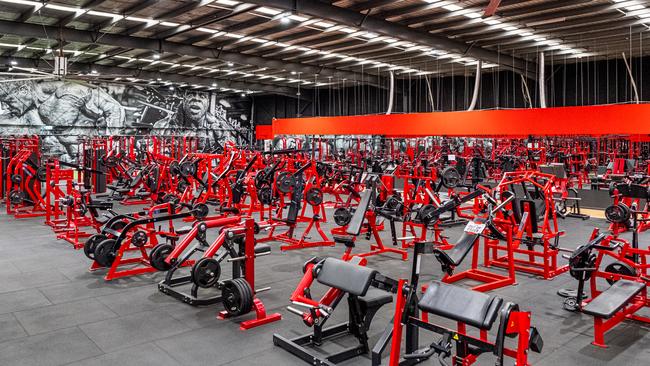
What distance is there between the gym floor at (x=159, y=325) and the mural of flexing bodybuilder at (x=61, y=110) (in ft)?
51.6

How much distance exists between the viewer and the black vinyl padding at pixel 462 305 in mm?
2625

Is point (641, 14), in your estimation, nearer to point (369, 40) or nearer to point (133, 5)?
point (369, 40)

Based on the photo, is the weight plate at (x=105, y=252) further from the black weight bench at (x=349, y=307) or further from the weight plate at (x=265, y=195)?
the weight plate at (x=265, y=195)

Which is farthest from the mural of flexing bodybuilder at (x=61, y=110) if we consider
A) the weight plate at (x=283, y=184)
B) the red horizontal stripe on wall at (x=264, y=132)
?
the weight plate at (x=283, y=184)

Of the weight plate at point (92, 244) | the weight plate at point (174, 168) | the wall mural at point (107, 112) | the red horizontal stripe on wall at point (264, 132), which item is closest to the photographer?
the weight plate at point (92, 244)

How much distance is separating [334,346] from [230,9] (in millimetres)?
8031

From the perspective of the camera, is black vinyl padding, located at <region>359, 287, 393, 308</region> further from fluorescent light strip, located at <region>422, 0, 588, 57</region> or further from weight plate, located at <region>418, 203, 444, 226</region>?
fluorescent light strip, located at <region>422, 0, 588, 57</region>

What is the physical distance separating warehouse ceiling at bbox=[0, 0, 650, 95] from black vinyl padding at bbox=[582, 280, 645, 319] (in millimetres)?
6072

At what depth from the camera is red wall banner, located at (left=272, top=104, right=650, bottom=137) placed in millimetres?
10945

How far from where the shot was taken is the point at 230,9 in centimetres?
1011

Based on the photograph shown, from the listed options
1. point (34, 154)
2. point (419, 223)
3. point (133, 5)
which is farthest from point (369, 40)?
point (34, 154)

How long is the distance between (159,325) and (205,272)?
0.56 meters

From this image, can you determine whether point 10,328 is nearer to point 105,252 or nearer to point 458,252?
point 105,252

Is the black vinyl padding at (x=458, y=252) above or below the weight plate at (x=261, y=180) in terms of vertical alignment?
below
